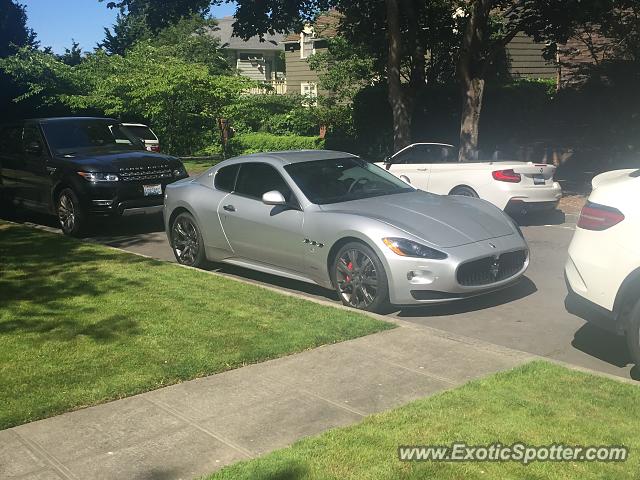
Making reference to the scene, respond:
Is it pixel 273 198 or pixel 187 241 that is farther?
pixel 187 241

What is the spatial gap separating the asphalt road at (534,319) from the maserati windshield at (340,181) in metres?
1.09

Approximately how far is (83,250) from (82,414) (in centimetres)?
589

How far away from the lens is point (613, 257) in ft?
16.4

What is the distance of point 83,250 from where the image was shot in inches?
395

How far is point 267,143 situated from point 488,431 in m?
26.2

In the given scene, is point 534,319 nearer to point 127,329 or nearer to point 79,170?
point 127,329

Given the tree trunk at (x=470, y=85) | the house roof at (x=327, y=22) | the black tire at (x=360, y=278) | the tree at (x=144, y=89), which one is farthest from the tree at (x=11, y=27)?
the black tire at (x=360, y=278)

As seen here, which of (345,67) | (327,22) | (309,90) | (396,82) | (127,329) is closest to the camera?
(127,329)

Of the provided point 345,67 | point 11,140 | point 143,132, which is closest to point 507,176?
point 11,140

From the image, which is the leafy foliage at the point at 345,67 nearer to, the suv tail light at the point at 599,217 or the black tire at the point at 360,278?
the black tire at the point at 360,278

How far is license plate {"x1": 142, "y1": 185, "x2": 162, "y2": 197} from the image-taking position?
11655 mm

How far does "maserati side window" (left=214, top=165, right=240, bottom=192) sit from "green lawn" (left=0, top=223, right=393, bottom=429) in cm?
111

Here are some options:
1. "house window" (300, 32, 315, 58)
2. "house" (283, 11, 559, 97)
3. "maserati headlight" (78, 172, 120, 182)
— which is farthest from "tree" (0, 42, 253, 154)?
"house window" (300, 32, 315, 58)

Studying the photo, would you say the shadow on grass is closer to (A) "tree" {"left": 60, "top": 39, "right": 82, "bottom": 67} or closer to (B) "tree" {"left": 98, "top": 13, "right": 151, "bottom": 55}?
(A) "tree" {"left": 60, "top": 39, "right": 82, "bottom": 67}
